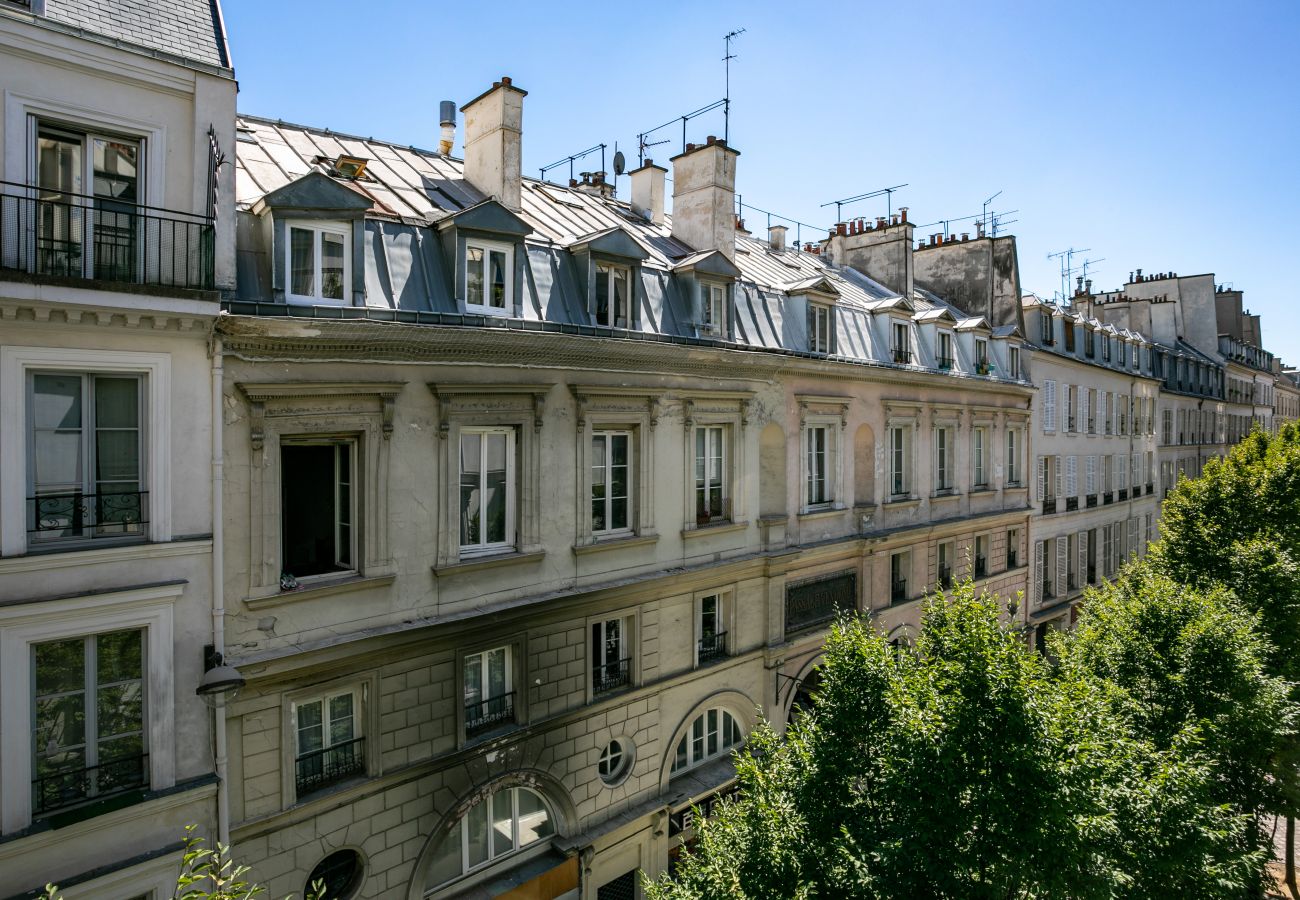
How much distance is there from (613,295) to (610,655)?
22.8 ft

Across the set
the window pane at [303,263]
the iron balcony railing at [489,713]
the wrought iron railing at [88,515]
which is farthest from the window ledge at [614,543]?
the wrought iron railing at [88,515]

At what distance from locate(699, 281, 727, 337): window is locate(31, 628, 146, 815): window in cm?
1141

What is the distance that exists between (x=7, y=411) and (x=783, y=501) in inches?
549

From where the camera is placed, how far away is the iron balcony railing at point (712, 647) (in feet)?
52.8

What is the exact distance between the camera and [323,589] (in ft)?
34.1

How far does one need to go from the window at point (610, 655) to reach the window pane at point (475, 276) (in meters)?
6.20

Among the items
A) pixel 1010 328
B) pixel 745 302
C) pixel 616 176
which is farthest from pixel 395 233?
pixel 1010 328

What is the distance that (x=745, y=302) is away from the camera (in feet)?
56.9

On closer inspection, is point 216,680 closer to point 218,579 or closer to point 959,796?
point 218,579

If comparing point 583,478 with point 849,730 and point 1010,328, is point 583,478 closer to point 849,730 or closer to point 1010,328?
point 849,730

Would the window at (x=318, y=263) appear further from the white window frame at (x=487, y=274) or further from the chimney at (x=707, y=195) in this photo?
the chimney at (x=707, y=195)

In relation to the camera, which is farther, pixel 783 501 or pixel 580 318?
pixel 783 501

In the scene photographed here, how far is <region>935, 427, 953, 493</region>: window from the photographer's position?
22.8 metres

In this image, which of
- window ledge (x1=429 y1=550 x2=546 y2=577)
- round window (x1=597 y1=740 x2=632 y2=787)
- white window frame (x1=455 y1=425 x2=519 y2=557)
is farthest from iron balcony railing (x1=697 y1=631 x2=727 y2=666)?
white window frame (x1=455 y1=425 x2=519 y2=557)
